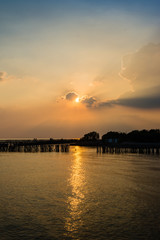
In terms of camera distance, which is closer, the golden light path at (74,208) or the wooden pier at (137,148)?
the golden light path at (74,208)

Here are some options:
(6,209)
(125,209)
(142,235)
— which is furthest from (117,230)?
(6,209)

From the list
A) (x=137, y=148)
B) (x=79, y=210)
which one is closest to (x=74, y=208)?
(x=79, y=210)

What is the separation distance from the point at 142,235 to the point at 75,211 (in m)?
5.91

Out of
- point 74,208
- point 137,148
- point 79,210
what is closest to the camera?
point 79,210

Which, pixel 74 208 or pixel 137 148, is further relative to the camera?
pixel 137 148

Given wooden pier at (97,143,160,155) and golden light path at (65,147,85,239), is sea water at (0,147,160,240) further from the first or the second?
wooden pier at (97,143,160,155)

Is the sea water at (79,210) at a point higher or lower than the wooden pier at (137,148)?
lower

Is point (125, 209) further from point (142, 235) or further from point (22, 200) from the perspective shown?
point (22, 200)

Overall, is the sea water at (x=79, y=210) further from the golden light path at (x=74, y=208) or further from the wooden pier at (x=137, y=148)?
the wooden pier at (x=137, y=148)

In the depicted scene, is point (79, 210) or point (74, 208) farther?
point (74, 208)

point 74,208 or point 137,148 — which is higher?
point 137,148

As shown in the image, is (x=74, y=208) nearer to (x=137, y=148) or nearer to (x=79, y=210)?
(x=79, y=210)

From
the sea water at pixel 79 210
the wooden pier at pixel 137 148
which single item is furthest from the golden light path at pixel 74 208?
the wooden pier at pixel 137 148

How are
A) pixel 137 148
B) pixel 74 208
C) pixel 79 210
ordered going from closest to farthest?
pixel 79 210
pixel 74 208
pixel 137 148
